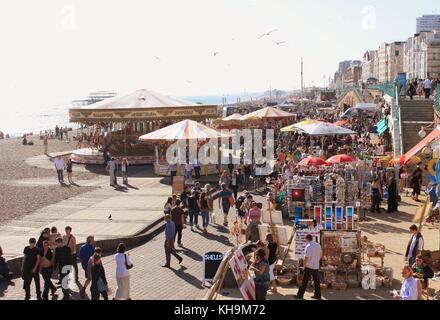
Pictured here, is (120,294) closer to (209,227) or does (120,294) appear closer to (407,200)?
(209,227)

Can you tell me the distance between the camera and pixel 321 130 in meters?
23.3

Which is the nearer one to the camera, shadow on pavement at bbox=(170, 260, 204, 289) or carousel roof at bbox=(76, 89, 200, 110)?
shadow on pavement at bbox=(170, 260, 204, 289)

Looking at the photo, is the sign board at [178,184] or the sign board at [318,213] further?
the sign board at [178,184]

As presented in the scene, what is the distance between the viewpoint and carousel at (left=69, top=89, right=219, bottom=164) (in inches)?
1271

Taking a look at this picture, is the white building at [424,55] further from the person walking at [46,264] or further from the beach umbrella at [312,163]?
the person walking at [46,264]

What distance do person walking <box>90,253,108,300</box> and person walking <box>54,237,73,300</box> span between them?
88cm

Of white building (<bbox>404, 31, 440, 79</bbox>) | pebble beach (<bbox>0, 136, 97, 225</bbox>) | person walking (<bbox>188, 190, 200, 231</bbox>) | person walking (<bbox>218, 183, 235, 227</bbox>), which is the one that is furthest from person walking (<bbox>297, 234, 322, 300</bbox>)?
white building (<bbox>404, 31, 440, 79</bbox>)

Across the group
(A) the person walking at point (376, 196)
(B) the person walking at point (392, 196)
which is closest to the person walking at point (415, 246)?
(B) the person walking at point (392, 196)

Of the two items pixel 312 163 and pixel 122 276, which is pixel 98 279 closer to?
pixel 122 276

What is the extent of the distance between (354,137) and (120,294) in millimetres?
26466

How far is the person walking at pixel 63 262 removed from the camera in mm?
10727

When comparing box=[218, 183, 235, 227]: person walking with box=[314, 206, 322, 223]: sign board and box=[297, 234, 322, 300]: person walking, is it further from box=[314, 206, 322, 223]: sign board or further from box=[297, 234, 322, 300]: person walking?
box=[297, 234, 322, 300]: person walking

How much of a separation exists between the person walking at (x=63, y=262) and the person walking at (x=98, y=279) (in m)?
0.88

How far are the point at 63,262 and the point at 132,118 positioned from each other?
2186 cm
